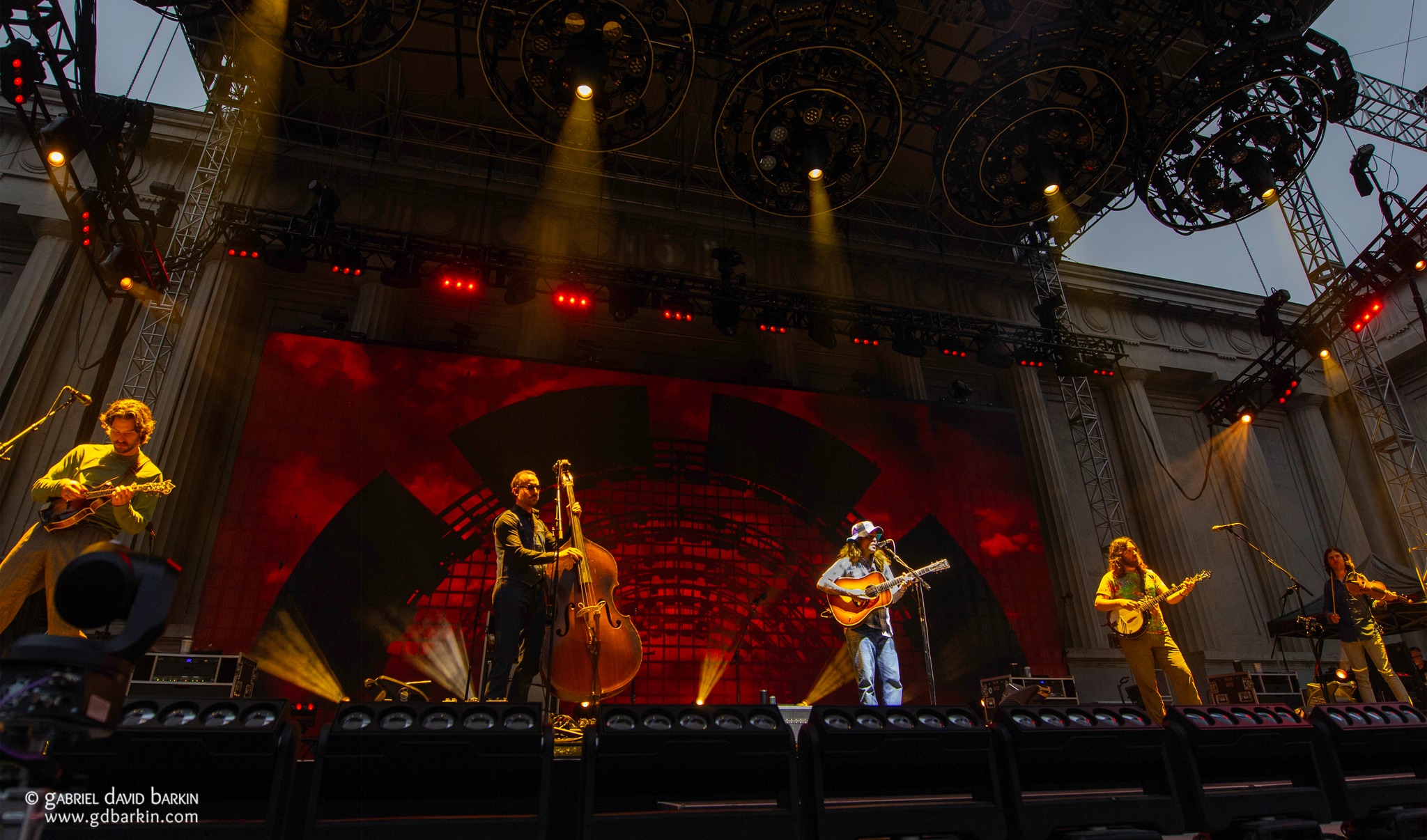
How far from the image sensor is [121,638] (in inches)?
58.9

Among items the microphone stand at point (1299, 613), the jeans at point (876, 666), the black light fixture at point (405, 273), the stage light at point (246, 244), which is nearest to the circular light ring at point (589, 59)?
the black light fixture at point (405, 273)

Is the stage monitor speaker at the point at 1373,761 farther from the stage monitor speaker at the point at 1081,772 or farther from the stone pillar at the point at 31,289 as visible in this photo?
the stone pillar at the point at 31,289

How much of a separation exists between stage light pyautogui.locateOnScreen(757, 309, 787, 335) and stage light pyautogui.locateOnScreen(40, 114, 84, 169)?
7926 mm

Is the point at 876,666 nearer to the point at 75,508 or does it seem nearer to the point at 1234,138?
the point at 75,508

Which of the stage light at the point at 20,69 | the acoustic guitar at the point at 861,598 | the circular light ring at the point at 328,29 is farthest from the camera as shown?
the circular light ring at the point at 328,29

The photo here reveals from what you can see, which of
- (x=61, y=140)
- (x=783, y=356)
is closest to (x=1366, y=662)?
(x=783, y=356)

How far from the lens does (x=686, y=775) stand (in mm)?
2568

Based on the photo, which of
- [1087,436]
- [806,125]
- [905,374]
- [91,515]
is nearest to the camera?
[91,515]

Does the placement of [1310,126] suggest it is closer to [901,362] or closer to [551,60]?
[901,362]

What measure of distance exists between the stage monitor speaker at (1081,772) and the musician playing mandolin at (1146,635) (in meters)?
2.92

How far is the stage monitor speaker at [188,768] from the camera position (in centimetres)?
212

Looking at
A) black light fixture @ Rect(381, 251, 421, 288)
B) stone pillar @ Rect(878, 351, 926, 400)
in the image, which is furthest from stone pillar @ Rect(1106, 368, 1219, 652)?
black light fixture @ Rect(381, 251, 421, 288)

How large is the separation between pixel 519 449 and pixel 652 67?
200 inches

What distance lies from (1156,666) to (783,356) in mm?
7529
